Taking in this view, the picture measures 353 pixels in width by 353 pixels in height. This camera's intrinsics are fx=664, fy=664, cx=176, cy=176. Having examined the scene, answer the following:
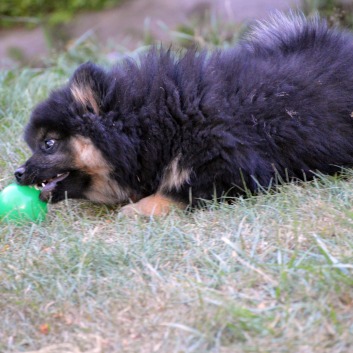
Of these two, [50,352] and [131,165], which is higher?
[131,165]

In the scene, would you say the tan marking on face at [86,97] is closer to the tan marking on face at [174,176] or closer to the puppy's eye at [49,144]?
the puppy's eye at [49,144]

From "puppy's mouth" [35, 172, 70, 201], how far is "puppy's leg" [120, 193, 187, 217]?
16.7 inches

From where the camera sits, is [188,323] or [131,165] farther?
[131,165]

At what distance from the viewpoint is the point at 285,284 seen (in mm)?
2824

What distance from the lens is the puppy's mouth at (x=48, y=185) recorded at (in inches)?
159

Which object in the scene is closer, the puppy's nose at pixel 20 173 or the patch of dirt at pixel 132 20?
the puppy's nose at pixel 20 173

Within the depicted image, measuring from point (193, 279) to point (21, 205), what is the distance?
4.61 ft

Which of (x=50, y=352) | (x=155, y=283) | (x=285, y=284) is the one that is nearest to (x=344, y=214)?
(x=285, y=284)

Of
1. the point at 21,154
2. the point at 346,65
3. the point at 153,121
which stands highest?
the point at 346,65

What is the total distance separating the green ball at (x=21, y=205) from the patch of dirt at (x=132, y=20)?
148 inches

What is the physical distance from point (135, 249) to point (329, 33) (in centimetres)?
205

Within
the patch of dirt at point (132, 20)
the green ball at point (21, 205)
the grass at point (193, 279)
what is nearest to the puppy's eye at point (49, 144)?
the green ball at point (21, 205)

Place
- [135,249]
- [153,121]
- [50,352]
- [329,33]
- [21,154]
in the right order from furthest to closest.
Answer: [21,154], [329,33], [153,121], [135,249], [50,352]

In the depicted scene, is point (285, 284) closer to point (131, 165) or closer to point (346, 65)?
point (131, 165)
